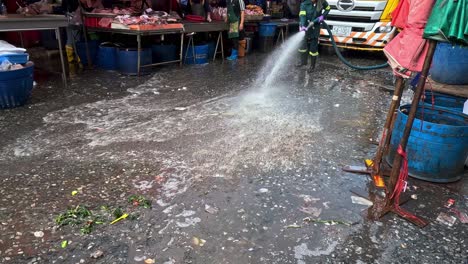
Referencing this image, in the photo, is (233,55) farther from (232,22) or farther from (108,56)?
(108,56)

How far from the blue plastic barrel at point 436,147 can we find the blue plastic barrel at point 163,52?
21.1 ft

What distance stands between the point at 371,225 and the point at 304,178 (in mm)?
940

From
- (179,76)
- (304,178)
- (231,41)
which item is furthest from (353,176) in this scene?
(231,41)

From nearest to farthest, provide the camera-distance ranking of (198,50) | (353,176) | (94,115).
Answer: (353,176) → (94,115) → (198,50)

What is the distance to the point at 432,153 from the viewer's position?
3.81m

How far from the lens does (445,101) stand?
14.9 feet

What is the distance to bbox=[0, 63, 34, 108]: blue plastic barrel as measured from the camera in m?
5.23

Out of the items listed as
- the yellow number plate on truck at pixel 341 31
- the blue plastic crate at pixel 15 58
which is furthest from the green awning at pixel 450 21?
the yellow number plate on truck at pixel 341 31

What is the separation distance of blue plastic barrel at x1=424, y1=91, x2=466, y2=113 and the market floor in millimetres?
941

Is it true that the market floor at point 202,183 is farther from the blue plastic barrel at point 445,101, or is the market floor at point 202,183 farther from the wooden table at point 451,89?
the wooden table at point 451,89

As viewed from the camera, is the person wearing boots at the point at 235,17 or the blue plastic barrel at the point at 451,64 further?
the person wearing boots at the point at 235,17

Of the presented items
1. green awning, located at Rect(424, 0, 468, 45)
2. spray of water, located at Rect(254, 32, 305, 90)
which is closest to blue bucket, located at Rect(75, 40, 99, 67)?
spray of water, located at Rect(254, 32, 305, 90)

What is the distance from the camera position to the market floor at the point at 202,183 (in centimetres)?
285

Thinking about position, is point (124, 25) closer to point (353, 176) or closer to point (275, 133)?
point (275, 133)
